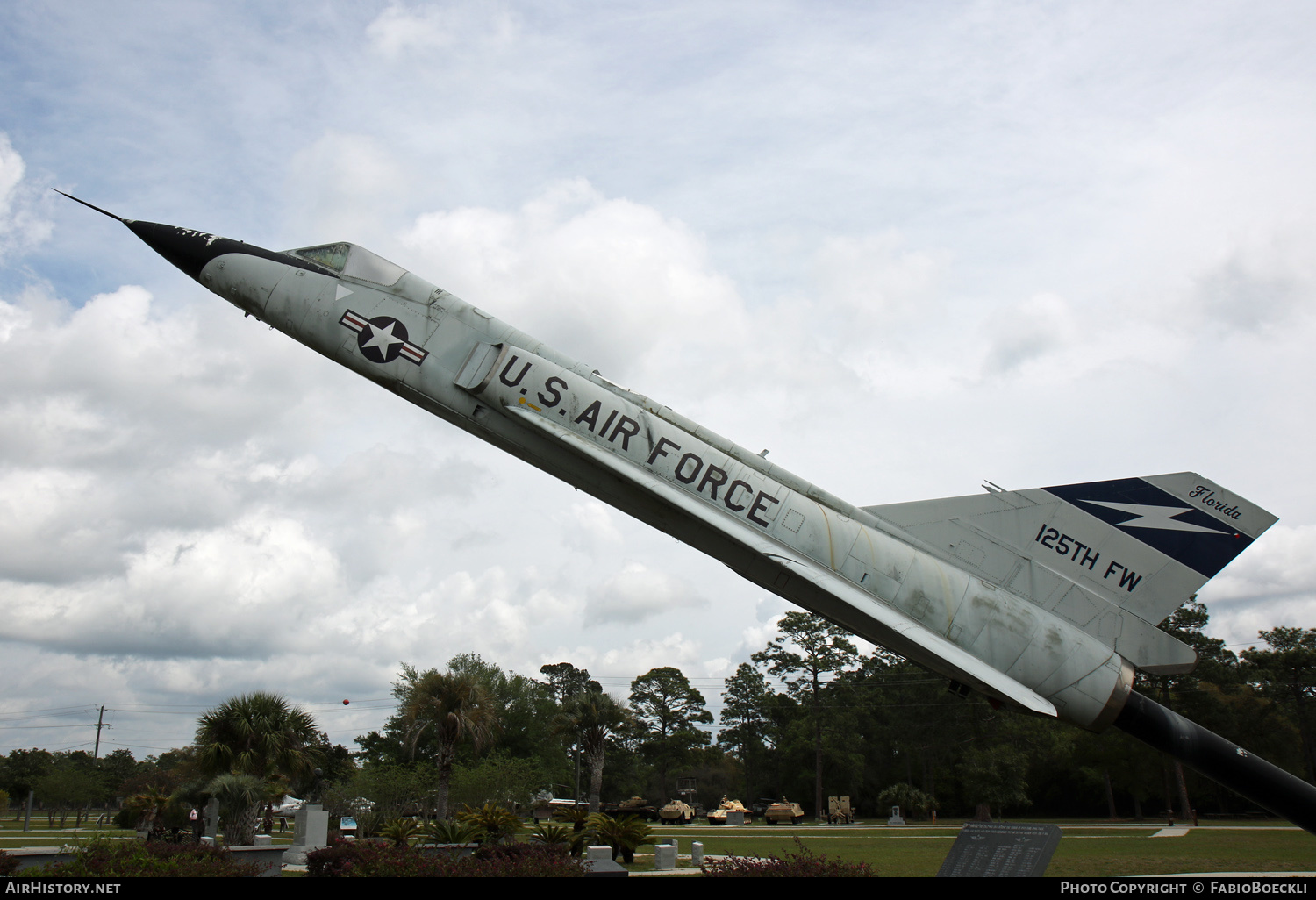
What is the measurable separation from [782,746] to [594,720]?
1127 inches

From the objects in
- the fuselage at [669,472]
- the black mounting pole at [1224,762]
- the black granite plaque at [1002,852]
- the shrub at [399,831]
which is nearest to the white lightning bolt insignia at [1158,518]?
the fuselage at [669,472]

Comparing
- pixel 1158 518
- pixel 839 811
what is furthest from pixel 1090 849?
pixel 839 811

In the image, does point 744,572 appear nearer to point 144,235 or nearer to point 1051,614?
point 1051,614

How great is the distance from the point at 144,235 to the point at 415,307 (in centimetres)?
413

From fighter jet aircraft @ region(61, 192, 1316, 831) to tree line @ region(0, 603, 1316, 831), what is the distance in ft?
40.2

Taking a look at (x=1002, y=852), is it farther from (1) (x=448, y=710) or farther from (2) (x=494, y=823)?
(1) (x=448, y=710)

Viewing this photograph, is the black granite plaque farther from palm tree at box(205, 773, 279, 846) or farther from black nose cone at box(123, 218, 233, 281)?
palm tree at box(205, 773, 279, 846)

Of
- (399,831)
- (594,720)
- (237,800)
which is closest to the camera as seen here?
(399,831)

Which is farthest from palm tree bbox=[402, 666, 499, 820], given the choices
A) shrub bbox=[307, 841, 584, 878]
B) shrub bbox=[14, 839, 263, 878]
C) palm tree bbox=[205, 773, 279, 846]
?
shrub bbox=[14, 839, 263, 878]

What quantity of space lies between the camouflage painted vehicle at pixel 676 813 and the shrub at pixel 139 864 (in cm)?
2703

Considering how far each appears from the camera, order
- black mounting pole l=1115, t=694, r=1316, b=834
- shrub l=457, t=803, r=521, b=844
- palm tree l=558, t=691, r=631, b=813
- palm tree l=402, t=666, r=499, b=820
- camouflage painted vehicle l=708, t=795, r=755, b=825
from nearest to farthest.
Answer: black mounting pole l=1115, t=694, r=1316, b=834 → shrub l=457, t=803, r=521, b=844 → palm tree l=402, t=666, r=499, b=820 → palm tree l=558, t=691, r=631, b=813 → camouflage painted vehicle l=708, t=795, r=755, b=825

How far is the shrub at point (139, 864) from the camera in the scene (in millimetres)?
7491

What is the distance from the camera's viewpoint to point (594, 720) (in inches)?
1244

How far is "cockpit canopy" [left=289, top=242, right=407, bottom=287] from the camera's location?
1129cm
